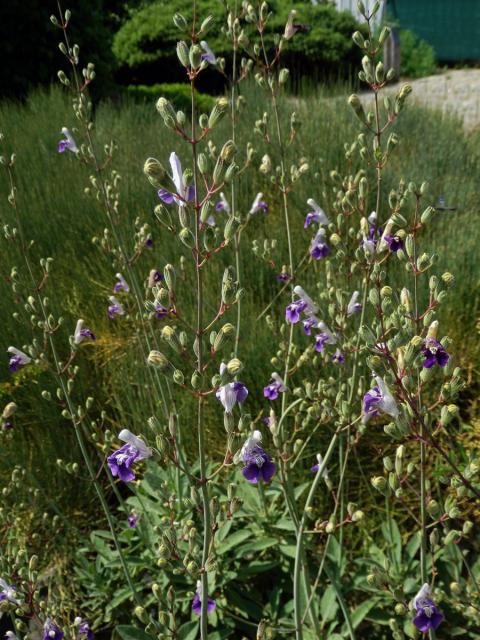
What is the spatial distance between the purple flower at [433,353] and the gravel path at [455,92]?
8.04 metres

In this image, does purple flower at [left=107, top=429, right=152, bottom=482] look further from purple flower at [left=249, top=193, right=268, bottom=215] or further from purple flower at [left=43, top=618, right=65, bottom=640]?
purple flower at [left=249, top=193, right=268, bottom=215]

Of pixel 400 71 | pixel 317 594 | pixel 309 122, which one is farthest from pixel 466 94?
pixel 317 594

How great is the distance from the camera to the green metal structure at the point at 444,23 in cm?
1661

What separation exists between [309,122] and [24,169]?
2680mm

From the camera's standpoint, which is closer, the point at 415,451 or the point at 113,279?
the point at 415,451

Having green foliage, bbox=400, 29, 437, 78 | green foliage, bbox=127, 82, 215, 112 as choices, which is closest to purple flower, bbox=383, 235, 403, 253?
green foliage, bbox=127, 82, 215, 112

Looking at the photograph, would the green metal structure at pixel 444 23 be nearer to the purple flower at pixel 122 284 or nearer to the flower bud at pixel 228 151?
the purple flower at pixel 122 284

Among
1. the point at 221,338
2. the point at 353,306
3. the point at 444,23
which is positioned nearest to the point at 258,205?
the point at 353,306

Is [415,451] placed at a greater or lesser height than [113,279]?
lesser

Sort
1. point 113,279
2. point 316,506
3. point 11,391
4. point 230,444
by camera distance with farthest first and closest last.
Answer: point 113,279
point 11,391
point 316,506
point 230,444

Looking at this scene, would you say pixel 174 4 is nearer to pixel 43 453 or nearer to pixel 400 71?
pixel 400 71

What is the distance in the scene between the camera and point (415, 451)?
3.28m

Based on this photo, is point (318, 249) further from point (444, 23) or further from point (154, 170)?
point (444, 23)

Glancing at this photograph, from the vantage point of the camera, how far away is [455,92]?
1230cm
